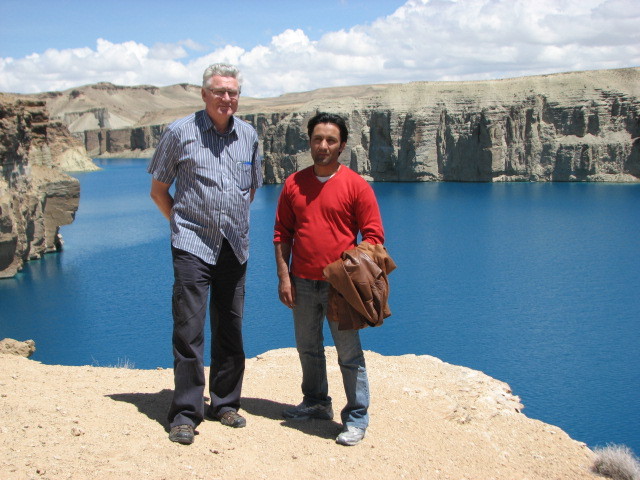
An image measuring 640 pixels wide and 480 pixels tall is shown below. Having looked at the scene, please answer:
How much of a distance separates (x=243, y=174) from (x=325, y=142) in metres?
0.68

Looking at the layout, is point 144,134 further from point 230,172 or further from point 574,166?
point 230,172

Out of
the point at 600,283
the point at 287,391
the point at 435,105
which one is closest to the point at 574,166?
the point at 435,105

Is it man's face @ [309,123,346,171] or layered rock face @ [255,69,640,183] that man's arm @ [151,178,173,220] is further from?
layered rock face @ [255,69,640,183]

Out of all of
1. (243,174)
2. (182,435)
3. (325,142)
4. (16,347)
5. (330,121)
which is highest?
(330,121)

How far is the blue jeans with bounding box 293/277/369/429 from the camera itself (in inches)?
185

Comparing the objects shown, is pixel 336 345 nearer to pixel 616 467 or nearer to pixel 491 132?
pixel 616 467

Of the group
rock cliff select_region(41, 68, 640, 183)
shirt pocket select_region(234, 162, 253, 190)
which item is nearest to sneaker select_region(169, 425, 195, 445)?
shirt pocket select_region(234, 162, 253, 190)

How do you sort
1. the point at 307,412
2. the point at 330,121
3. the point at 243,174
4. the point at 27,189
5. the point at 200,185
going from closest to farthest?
the point at 200,185 → the point at 330,121 → the point at 243,174 → the point at 307,412 → the point at 27,189

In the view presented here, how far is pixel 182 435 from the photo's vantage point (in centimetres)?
435

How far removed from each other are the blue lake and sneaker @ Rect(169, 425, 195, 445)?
23.9 feet

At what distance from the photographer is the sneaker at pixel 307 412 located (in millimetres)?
5160

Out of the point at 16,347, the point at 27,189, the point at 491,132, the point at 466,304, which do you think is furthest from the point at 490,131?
the point at 16,347

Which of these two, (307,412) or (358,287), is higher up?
(358,287)

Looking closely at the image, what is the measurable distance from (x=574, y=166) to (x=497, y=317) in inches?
1710
